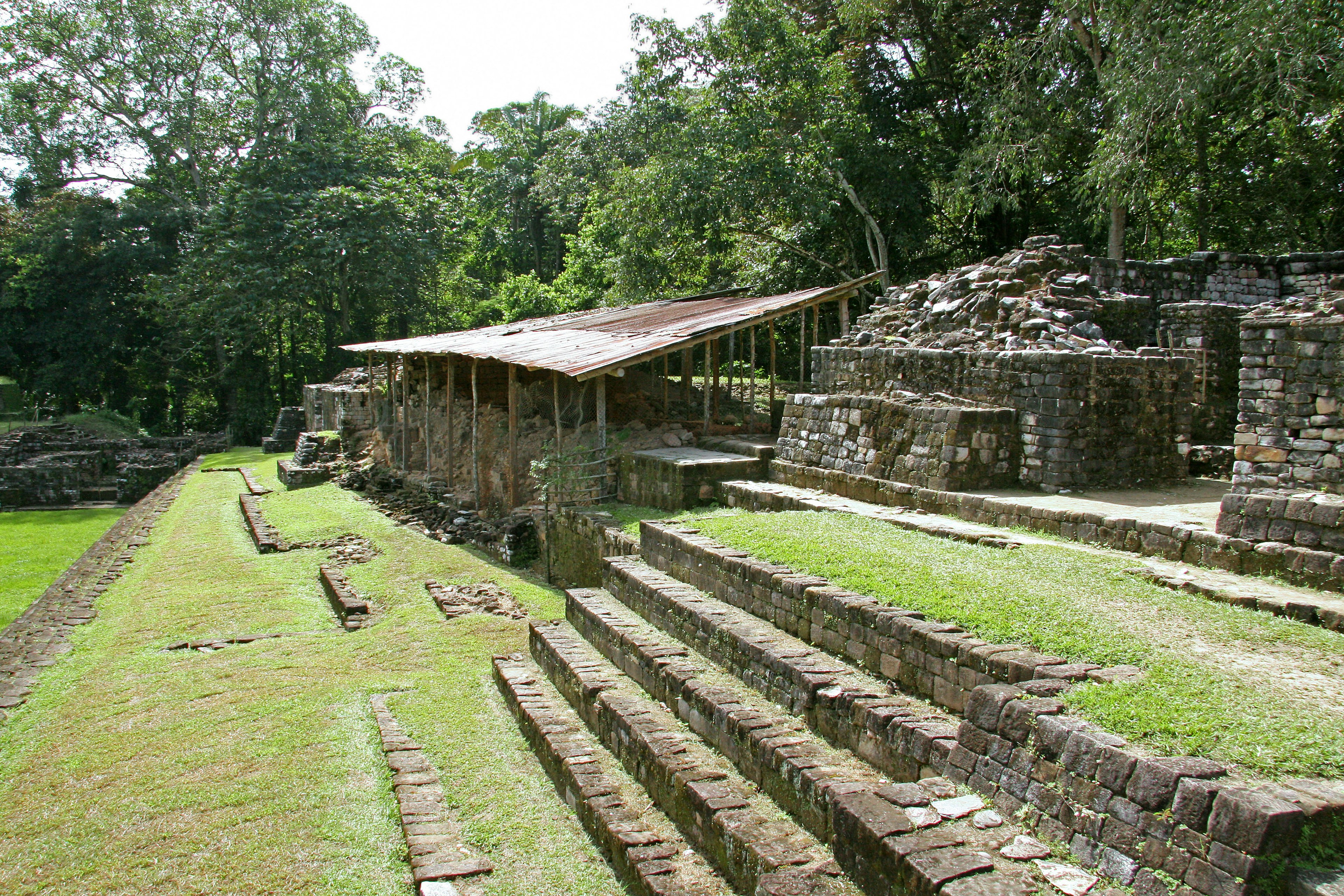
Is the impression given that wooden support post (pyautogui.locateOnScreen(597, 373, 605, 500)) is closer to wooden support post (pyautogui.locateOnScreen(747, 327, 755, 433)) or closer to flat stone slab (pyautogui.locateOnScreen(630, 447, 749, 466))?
flat stone slab (pyautogui.locateOnScreen(630, 447, 749, 466))

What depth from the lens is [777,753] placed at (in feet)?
15.0

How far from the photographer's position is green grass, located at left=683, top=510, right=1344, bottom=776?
3236mm

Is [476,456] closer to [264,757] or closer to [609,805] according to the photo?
[264,757]

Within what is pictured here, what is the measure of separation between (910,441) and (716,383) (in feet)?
19.5

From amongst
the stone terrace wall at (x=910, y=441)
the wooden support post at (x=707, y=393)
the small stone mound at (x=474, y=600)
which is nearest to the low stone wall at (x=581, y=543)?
the small stone mound at (x=474, y=600)

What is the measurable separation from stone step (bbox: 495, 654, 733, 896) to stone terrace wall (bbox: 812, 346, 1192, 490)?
4622 mm

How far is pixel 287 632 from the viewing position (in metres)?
8.99

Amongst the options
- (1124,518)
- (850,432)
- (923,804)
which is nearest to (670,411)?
(850,432)

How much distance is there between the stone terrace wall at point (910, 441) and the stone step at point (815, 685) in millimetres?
2807

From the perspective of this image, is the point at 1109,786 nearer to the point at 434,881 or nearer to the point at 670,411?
the point at 434,881

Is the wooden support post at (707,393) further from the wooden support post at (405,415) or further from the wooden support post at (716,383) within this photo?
the wooden support post at (405,415)

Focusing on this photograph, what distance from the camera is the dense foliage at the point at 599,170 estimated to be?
14820 millimetres

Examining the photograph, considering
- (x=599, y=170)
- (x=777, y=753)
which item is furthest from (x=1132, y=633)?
(x=599, y=170)

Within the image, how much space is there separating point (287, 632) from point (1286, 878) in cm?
861
